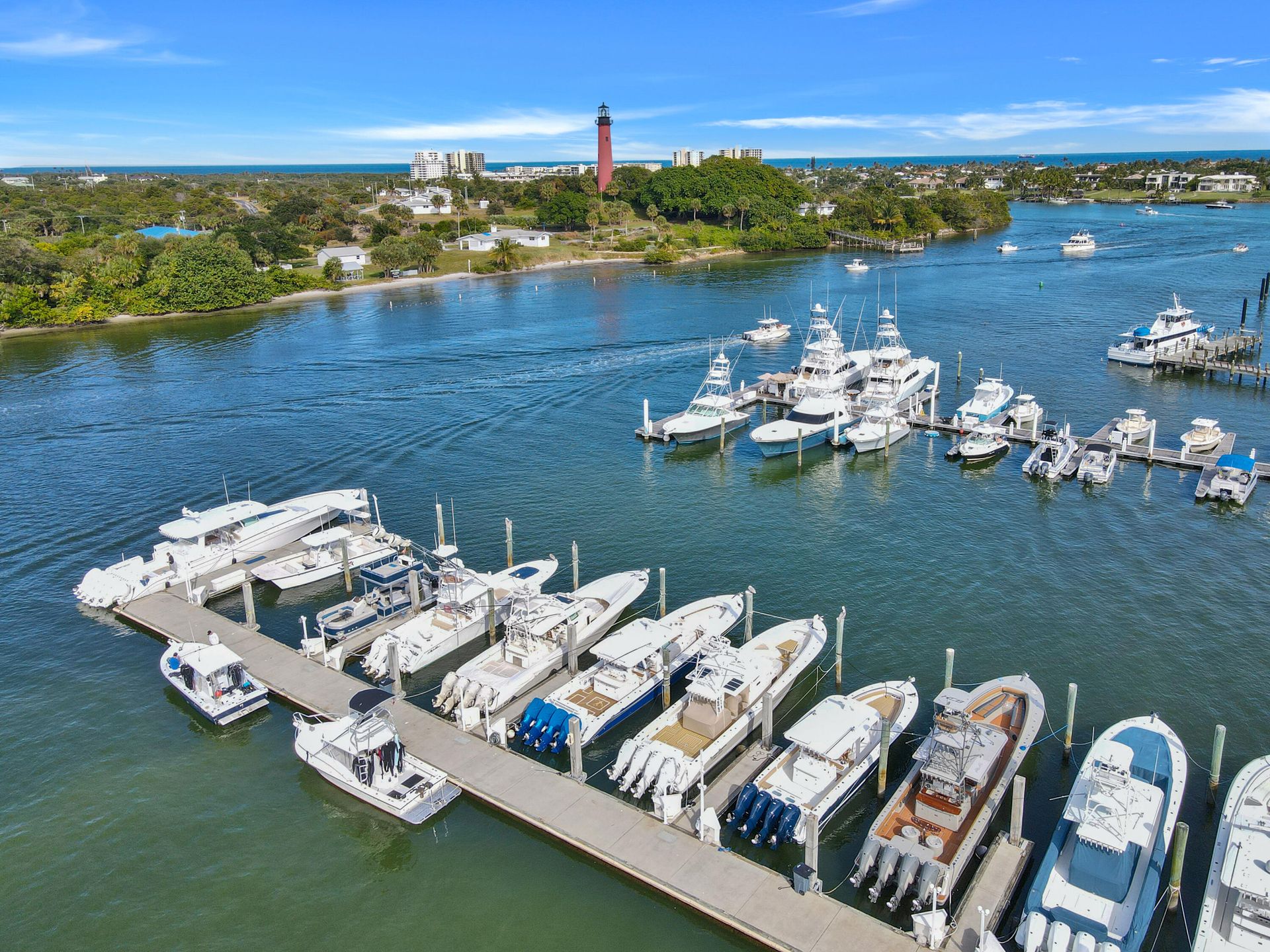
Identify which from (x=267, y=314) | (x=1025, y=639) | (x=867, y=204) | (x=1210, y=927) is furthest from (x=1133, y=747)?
(x=867, y=204)

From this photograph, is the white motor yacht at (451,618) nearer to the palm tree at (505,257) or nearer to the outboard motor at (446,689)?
the outboard motor at (446,689)

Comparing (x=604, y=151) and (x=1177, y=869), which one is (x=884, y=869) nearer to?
(x=1177, y=869)

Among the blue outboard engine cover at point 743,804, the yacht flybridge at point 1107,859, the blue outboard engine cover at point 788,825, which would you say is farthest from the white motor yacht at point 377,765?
the yacht flybridge at point 1107,859

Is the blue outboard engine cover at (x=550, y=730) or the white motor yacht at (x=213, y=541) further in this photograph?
the white motor yacht at (x=213, y=541)

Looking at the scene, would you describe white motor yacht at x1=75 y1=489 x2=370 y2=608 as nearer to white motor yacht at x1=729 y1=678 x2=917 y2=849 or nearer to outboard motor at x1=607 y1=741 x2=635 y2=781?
outboard motor at x1=607 y1=741 x2=635 y2=781

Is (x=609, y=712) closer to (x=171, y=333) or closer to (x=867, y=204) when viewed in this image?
(x=171, y=333)

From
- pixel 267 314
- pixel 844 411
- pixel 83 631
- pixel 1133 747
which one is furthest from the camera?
pixel 267 314

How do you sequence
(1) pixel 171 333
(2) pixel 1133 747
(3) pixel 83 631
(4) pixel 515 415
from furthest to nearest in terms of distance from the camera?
(1) pixel 171 333
(4) pixel 515 415
(3) pixel 83 631
(2) pixel 1133 747
